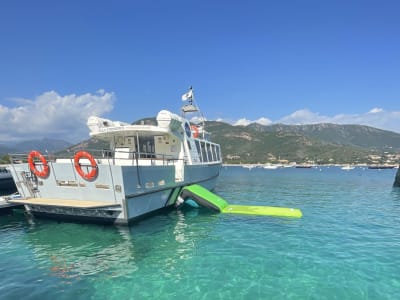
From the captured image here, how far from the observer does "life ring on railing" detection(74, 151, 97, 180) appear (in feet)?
39.4

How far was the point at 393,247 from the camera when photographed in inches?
397

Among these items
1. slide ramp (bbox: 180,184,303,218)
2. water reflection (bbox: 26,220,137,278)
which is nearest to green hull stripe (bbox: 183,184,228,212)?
slide ramp (bbox: 180,184,303,218)

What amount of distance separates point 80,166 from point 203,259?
691 centimetres

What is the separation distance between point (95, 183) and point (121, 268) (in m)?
5.14

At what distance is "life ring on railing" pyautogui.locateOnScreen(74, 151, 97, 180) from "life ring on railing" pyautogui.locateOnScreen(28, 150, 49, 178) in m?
1.91

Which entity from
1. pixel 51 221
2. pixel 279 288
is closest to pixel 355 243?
pixel 279 288

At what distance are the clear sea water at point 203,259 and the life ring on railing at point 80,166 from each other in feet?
7.52

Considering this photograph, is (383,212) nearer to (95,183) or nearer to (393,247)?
(393,247)

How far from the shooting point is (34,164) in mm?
13602

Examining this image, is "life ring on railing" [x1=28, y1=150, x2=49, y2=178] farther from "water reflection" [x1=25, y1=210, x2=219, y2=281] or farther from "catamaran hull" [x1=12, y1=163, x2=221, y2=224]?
"water reflection" [x1=25, y1=210, x2=219, y2=281]

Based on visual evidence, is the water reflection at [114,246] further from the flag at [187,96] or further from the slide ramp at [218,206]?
the flag at [187,96]

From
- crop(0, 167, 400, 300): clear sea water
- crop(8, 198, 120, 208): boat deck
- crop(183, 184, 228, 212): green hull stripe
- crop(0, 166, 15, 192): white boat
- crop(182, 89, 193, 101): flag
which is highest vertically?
crop(182, 89, 193, 101): flag

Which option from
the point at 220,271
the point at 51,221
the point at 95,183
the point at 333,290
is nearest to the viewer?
the point at 333,290

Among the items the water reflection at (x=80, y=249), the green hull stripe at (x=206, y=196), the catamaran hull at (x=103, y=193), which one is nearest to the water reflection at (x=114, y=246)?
the water reflection at (x=80, y=249)
